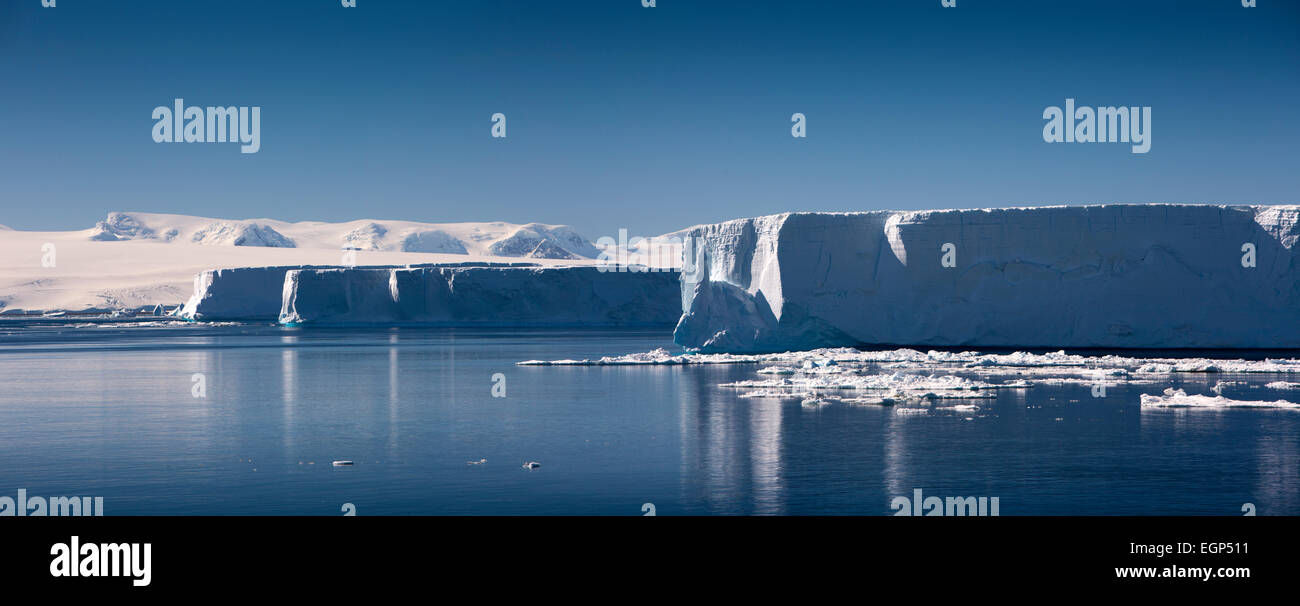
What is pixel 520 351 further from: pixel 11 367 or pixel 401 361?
pixel 11 367

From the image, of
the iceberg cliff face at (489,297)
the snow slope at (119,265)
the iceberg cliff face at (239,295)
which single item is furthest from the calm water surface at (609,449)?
the snow slope at (119,265)

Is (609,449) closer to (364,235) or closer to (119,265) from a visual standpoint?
(119,265)

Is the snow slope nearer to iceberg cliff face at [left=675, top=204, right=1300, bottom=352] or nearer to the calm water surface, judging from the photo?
iceberg cliff face at [left=675, top=204, right=1300, bottom=352]

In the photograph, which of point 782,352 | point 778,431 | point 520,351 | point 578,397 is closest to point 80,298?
point 520,351

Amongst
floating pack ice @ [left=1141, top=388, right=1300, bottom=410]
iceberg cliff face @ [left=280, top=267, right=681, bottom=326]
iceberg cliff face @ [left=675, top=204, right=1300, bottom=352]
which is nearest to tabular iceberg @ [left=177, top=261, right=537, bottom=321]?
iceberg cliff face @ [left=280, top=267, right=681, bottom=326]
